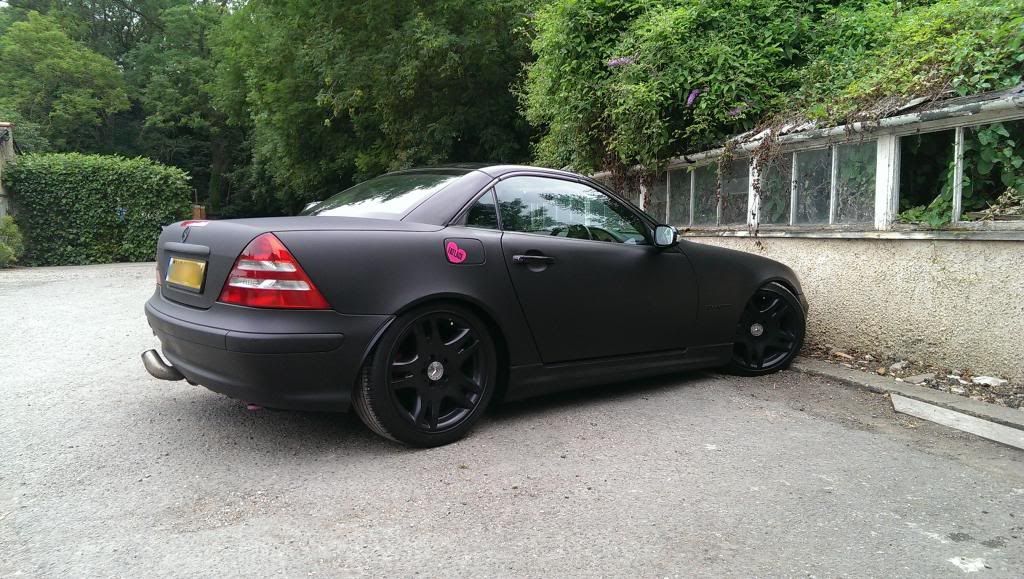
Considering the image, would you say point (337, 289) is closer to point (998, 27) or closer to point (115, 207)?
point (998, 27)

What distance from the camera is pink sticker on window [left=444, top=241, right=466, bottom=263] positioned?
348cm

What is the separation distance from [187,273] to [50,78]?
1325 inches

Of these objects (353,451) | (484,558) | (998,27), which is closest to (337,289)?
(353,451)

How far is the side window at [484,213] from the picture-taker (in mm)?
3732

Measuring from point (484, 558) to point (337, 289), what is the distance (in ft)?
4.56

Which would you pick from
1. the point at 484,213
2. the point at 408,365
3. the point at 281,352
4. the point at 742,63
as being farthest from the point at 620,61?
the point at 281,352

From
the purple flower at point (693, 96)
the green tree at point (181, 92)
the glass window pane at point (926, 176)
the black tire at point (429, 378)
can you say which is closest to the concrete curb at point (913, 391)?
the glass window pane at point (926, 176)

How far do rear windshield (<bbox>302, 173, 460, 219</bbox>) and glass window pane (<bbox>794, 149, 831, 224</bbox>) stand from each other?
3.62m

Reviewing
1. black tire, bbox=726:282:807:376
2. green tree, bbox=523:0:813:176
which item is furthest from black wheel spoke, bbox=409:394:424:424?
green tree, bbox=523:0:813:176

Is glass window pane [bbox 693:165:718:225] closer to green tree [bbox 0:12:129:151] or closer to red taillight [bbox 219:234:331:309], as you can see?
red taillight [bbox 219:234:331:309]

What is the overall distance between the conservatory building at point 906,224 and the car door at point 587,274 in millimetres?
1901

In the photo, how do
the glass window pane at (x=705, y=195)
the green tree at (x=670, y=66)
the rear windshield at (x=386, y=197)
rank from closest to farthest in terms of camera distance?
the rear windshield at (x=386, y=197) → the green tree at (x=670, y=66) → the glass window pane at (x=705, y=195)

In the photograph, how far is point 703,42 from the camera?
6.76m

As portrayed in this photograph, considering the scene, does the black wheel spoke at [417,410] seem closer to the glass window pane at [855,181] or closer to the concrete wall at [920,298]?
the concrete wall at [920,298]
